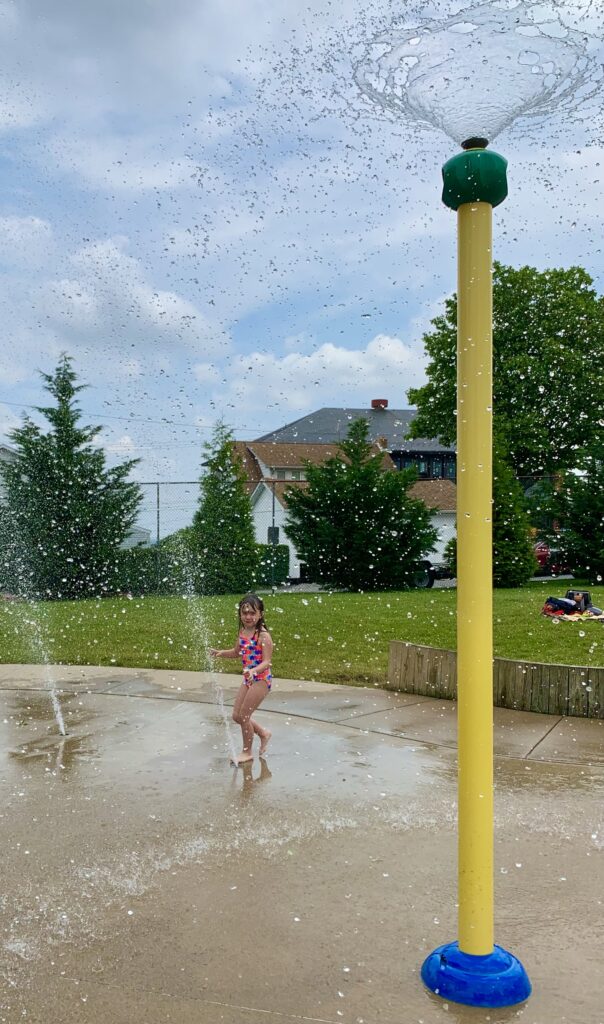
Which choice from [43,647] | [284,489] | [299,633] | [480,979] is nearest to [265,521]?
[284,489]

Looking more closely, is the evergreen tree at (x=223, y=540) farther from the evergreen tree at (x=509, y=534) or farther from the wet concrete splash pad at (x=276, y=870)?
the wet concrete splash pad at (x=276, y=870)

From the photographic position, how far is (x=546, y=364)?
1382 inches

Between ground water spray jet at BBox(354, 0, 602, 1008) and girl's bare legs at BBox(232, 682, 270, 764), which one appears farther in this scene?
girl's bare legs at BBox(232, 682, 270, 764)

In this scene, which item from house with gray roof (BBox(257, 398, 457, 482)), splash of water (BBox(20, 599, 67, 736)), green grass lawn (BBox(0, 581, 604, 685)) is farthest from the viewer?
house with gray roof (BBox(257, 398, 457, 482))

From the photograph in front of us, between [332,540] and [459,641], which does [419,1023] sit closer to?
[459,641]

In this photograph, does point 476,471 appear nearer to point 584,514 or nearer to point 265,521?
point 584,514

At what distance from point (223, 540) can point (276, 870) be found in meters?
15.9

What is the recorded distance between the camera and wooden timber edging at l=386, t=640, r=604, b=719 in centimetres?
678

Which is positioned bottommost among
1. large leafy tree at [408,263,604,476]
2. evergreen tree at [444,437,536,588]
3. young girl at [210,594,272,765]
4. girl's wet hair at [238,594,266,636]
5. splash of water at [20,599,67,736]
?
splash of water at [20,599,67,736]

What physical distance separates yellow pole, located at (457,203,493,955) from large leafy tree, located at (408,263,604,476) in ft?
Answer: 106

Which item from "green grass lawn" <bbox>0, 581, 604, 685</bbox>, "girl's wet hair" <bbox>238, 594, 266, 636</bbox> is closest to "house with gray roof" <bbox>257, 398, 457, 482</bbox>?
"green grass lawn" <bbox>0, 581, 604, 685</bbox>

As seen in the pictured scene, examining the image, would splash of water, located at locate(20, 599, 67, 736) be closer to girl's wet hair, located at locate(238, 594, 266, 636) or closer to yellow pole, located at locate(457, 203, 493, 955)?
girl's wet hair, located at locate(238, 594, 266, 636)

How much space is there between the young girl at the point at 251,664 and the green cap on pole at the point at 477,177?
3276 mm

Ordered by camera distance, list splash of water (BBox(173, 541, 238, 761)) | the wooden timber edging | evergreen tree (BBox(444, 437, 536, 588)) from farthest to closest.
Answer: evergreen tree (BBox(444, 437, 536, 588)) → the wooden timber edging → splash of water (BBox(173, 541, 238, 761))
